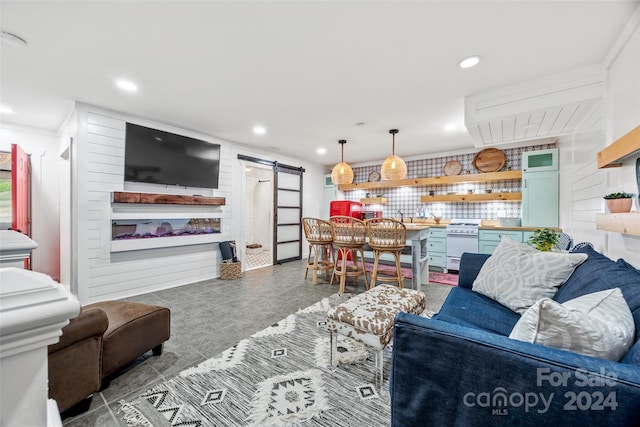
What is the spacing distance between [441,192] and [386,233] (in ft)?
9.53

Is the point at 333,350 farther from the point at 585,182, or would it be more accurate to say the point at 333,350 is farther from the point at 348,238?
the point at 585,182

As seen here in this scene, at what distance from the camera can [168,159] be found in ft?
12.6

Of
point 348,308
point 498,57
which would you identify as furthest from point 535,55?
point 348,308

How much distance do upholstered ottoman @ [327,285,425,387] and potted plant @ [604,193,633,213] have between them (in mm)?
1364

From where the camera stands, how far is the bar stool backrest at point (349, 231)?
3570mm

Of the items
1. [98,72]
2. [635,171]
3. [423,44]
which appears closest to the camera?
[635,171]

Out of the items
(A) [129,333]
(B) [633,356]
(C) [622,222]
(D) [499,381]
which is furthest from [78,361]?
(C) [622,222]

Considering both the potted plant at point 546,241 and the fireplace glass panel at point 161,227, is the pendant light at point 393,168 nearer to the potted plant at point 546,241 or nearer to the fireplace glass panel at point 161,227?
the potted plant at point 546,241

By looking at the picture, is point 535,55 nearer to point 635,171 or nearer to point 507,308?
point 635,171

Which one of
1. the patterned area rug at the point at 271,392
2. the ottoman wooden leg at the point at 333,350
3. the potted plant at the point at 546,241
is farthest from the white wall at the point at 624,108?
the ottoman wooden leg at the point at 333,350

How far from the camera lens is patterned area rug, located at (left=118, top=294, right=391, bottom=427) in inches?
56.2

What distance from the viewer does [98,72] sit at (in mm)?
2447

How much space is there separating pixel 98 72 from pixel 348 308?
9.97 ft

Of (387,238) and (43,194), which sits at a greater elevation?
(43,194)
